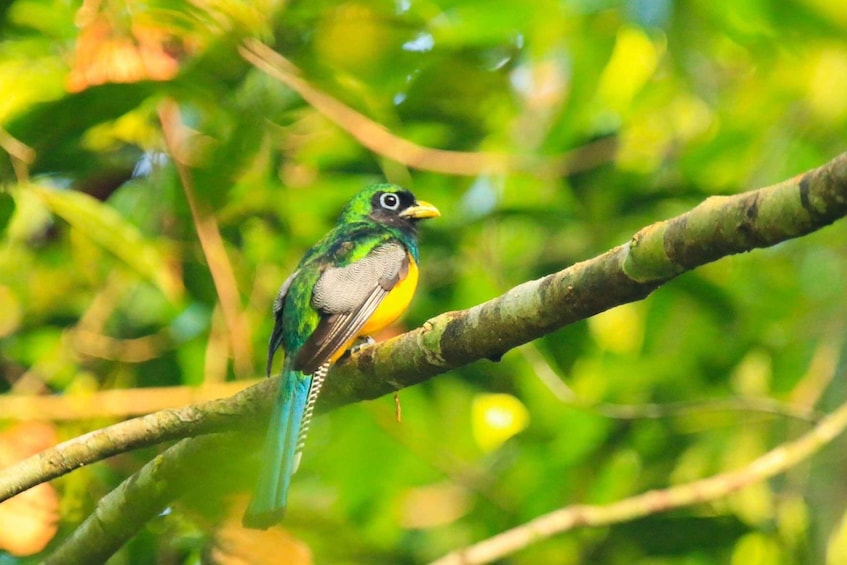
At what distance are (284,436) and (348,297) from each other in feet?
2.58

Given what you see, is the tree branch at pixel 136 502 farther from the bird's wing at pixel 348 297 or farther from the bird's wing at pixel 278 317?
the bird's wing at pixel 278 317

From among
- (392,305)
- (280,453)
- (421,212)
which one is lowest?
(280,453)

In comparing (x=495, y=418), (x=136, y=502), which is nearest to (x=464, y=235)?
(x=495, y=418)

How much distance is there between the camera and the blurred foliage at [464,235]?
165 inches

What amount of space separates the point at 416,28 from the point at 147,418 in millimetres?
1750

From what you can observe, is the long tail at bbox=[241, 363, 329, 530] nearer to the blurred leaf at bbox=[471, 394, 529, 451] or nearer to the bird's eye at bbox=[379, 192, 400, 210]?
the bird's eye at bbox=[379, 192, 400, 210]

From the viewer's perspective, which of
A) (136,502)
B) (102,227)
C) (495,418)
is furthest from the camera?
(495,418)

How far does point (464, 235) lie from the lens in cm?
567

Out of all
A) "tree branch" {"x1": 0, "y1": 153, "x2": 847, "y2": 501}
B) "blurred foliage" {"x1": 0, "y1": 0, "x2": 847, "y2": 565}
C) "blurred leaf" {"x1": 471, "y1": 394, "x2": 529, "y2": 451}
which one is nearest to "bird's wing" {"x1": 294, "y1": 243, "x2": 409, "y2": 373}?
"tree branch" {"x1": 0, "y1": 153, "x2": 847, "y2": 501}

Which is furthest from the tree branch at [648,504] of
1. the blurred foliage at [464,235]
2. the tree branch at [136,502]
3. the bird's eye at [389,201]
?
the bird's eye at [389,201]

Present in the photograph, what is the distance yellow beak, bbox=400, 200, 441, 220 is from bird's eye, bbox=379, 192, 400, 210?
3.0 inches

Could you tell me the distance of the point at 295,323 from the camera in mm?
4680

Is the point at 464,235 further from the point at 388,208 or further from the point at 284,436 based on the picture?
the point at 284,436

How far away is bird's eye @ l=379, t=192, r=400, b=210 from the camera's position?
18.2ft
